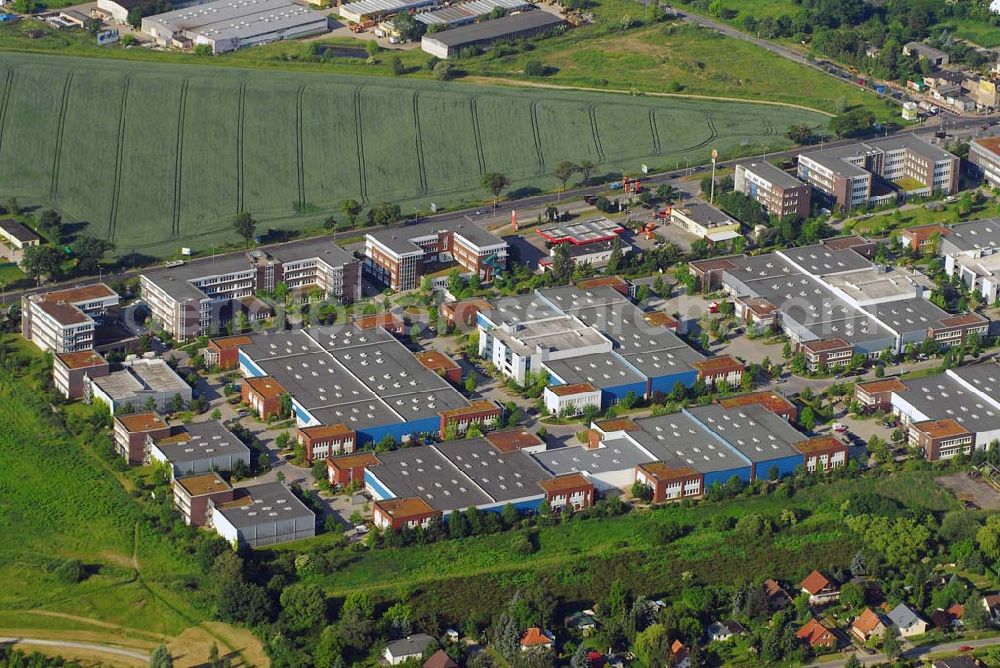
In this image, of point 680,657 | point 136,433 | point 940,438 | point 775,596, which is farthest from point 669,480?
point 136,433

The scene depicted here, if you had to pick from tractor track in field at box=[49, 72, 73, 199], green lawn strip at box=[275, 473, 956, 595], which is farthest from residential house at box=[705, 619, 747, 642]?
tractor track in field at box=[49, 72, 73, 199]

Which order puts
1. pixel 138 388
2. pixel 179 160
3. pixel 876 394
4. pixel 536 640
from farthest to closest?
pixel 179 160 < pixel 876 394 < pixel 138 388 < pixel 536 640

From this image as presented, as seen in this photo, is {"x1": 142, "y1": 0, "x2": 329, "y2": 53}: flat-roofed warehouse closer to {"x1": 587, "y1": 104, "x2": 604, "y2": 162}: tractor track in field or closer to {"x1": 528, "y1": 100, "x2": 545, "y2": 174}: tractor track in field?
{"x1": 528, "y1": 100, "x2": 545, "y2": 174}: tractor track in field

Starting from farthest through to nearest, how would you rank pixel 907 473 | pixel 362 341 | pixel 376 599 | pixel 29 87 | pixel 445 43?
pixel 445 43
pixel 29 87
pixel 362 341
pixel 907 473
pixel 376 599

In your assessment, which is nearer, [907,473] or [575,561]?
[575,561]

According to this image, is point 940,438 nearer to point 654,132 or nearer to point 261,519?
point 261,519

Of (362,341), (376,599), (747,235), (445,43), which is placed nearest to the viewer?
(376,599)

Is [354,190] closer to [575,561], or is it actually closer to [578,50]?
[578,50]

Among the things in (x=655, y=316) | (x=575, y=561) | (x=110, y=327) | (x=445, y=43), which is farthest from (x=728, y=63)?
(x=575, y=561)
